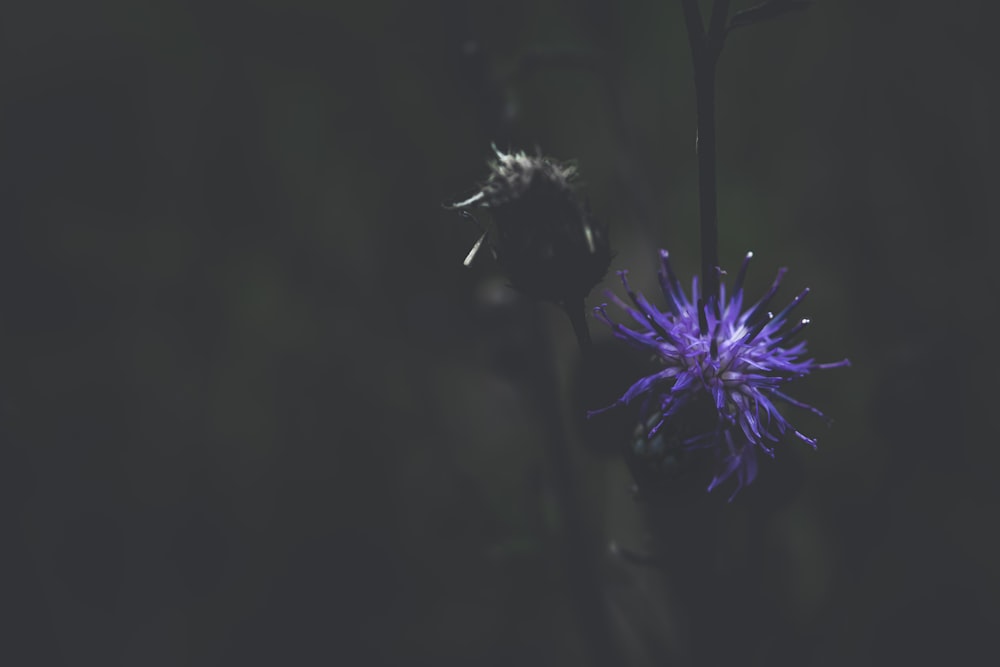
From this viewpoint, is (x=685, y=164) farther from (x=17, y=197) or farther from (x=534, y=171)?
(x=17, y=197)

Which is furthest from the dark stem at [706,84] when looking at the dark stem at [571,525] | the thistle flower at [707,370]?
the dark stem at [571,525]

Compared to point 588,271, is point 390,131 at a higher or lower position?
higher

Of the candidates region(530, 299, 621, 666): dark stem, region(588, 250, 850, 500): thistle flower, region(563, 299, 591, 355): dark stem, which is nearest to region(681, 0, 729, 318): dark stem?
region(588, 250, 850, 500): thistle flower

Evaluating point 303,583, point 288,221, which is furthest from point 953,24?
point 303,583

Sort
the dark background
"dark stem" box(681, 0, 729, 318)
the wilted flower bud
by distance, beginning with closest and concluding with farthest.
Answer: "dark stem" box(681, 0, 729, 318)
the wilted flower bud
the dark background

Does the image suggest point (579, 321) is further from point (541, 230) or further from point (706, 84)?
point (706, 84)

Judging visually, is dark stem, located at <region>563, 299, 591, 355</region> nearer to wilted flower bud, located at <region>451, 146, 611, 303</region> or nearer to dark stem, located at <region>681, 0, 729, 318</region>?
wilted flower bud, located at <region>451, 146, 611, 303</region>

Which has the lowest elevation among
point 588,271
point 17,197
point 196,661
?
point 196,661
